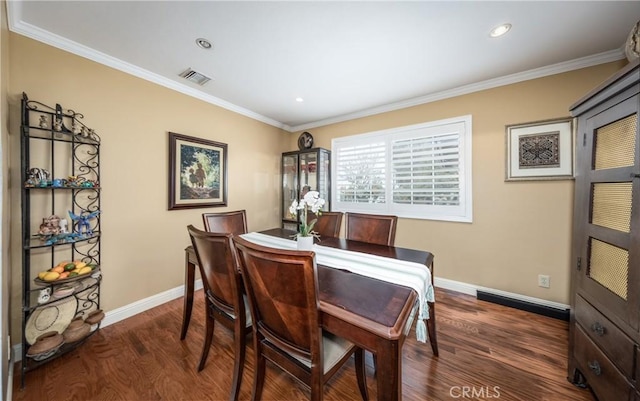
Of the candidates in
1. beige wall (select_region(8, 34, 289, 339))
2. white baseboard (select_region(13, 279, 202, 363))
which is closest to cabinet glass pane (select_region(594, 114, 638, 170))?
beige wall (select_region(8, 34, 289, 339))

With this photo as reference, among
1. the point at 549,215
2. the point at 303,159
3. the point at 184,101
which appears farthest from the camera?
the point at 303,159

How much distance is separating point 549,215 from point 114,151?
13.9ft

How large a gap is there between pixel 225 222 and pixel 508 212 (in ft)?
9.87

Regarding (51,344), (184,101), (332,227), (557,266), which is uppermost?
(184,101)

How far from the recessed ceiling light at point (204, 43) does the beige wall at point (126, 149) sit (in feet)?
2.98

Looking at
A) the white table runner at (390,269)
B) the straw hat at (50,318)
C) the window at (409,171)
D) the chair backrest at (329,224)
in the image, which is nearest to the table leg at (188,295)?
the straw hat at (50,318)

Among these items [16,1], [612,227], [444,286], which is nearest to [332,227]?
[444,286]

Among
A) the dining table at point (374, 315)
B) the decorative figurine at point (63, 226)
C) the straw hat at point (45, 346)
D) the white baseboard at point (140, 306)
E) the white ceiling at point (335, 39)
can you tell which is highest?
the white ceiling at point (335, 39)

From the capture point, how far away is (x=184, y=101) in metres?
2.62

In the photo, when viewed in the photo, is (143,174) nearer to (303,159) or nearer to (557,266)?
(303,159)

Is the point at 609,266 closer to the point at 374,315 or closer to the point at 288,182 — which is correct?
the point at 374,315

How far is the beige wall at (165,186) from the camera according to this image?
6.07ft

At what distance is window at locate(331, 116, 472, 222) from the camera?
266 cm

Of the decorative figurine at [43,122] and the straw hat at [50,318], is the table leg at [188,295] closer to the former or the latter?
the straw hat at [50,318]
